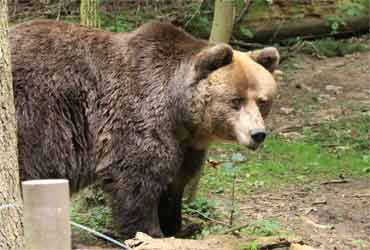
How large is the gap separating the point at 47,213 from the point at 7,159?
792 millimetres

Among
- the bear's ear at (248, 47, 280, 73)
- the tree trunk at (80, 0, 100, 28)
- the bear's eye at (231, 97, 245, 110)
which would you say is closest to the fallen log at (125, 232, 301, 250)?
the bear's eye at (231, 97, 245, 110)

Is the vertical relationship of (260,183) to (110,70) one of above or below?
below

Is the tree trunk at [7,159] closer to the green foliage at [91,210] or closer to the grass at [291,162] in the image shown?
the green foliage at [91,210]

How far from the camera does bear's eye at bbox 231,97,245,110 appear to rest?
5758mm

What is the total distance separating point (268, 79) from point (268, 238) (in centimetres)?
122

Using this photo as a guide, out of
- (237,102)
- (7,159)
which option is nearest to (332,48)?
(237,102)

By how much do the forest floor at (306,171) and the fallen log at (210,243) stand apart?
0.48 m

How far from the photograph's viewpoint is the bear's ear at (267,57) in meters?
6.13

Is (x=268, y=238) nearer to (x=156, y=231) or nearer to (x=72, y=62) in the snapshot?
(x=156, y=231)

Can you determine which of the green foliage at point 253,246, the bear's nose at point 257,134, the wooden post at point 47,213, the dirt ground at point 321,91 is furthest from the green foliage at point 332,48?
the wooden post at point 47,213

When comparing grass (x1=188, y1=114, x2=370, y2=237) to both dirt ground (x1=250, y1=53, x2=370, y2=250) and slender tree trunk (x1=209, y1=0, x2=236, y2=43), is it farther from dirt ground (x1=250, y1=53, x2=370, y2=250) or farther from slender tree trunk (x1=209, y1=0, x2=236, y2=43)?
slender tree trunk (x1=209, y1=0, x2=236, y2=43)

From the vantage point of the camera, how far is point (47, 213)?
3.18 metres

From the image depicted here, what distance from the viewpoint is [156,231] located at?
603cm

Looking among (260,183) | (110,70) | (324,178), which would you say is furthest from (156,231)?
(324,178)
